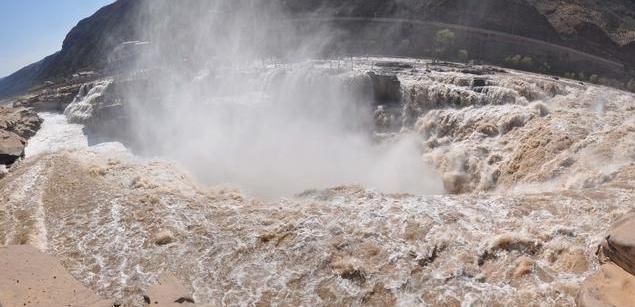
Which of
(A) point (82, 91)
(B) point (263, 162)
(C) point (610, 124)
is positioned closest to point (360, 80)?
(B) point (263, 162)

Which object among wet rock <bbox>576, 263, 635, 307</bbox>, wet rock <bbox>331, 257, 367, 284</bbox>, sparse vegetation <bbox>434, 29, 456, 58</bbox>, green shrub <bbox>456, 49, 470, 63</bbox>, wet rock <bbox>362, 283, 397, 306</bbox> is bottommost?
wet rock <bbox>362, 283, 397, 306</bbox>

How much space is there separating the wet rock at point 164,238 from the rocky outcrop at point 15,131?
684 inches

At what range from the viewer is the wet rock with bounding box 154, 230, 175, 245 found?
48.2 feet

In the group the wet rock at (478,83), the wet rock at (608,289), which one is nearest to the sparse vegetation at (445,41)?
the wet rock at (478,83)

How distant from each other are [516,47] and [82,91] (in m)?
40.8

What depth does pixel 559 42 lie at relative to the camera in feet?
135

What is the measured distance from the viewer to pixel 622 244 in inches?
387

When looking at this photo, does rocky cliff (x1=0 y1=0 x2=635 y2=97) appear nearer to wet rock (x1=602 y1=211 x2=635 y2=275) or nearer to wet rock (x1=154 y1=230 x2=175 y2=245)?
wet rock (x1=602 y1=211 x2=635 y2=275)

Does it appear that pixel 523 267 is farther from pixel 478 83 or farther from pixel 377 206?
pixel 478 83

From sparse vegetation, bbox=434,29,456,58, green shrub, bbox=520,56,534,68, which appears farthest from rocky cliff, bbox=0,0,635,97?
green shrub, bbox=520,56,534,68

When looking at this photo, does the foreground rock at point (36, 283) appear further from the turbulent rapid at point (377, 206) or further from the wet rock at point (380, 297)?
the wet rock at point (380, 297)

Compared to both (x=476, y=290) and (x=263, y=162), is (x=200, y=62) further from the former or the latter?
(x=476, y=290)

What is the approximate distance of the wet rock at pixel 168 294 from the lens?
36.7 ft

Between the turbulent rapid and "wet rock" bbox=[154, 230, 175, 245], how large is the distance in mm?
42
